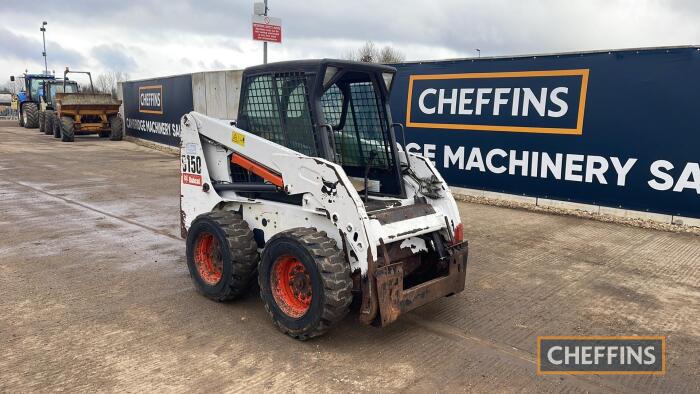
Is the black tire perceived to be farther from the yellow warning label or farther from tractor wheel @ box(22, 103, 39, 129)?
the yellow warning label

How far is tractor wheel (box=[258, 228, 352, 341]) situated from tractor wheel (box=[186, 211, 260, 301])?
395 mm

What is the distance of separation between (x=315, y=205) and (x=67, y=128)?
20.3 metres

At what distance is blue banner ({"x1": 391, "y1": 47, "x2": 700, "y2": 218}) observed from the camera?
7.70 metres

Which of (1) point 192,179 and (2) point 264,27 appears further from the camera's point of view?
(2) point 264,27

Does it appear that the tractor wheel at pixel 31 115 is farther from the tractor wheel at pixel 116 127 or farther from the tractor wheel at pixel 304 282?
the tractor wheel at pixel 304 282

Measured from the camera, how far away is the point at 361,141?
16.2 feet

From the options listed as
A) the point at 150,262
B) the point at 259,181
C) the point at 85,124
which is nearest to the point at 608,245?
the point at 259,181

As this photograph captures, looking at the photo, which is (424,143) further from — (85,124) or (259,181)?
(85,124)

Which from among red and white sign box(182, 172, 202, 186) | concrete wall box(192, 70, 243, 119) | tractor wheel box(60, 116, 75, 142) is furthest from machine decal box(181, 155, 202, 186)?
tractor wheel box(60, 116, 75, 142)

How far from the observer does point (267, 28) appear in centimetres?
1462

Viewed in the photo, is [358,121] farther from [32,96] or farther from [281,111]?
[32,96]

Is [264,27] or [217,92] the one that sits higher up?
[264,27]

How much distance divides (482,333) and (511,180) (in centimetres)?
576

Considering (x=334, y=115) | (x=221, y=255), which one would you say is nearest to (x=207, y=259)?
(x=221, y=255)
